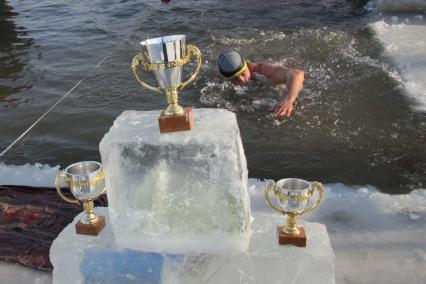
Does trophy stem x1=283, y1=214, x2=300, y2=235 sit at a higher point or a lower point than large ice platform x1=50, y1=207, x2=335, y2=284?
higher

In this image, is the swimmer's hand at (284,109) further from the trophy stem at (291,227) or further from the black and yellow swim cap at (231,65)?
the trophy stem at (291,227)

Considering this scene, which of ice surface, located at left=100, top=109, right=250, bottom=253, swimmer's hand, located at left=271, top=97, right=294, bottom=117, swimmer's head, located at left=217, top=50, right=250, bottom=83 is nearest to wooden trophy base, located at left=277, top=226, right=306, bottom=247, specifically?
ice surface, located at left=100, top=109, right=250, bottom=253

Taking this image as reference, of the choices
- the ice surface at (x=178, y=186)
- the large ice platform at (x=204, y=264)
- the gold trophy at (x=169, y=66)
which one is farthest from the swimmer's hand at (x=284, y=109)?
the gold trophy at (x=169, y=66)

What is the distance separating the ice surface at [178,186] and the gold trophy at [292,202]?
5.8 inches

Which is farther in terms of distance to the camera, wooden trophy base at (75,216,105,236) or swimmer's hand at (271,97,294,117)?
swimmer's hand at (271,97,294,117)

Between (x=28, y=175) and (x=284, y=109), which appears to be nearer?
(x=28, y=175)

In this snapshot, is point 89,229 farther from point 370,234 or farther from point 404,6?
point 404,6

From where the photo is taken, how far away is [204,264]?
207 centimetres

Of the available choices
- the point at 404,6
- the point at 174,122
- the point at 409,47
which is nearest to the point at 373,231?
the point at 174,122

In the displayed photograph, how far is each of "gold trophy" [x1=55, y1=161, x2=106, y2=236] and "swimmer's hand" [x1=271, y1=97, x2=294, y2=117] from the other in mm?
2820

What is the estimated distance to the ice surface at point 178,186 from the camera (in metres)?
1.93

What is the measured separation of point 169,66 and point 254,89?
148 inches

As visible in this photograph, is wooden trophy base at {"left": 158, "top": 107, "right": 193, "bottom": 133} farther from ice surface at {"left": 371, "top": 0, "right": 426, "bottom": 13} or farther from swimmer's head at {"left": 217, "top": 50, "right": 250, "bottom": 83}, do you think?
ice surface at {"left": 371, "top": 0, "right": 426, "bottom": 13}

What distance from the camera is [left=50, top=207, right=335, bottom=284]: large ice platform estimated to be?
2.02 metres
